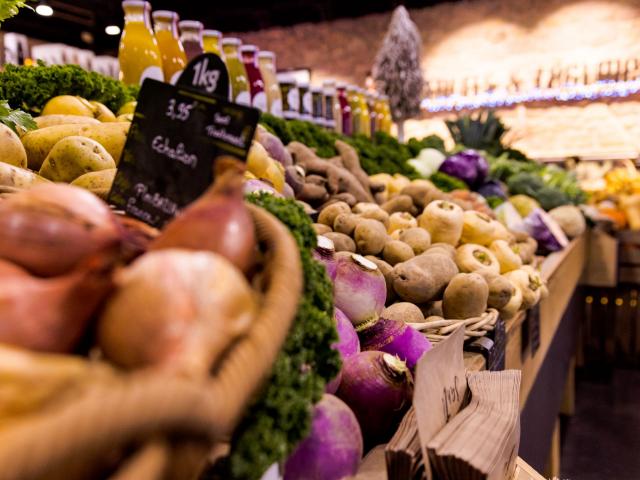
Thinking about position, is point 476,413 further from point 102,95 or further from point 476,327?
point 102,95

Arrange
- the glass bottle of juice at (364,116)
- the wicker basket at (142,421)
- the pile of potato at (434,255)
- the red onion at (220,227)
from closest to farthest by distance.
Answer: the wicker basket at (142,421), the red onion at (220,227), the pile of potato at (434,255), the glass bottle of juice at (364,116)

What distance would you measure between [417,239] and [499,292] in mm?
292

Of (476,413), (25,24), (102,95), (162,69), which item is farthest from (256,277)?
(25,24)

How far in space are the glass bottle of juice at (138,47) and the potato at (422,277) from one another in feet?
4.07

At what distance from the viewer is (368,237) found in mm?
1650

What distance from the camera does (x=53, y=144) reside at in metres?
1.43

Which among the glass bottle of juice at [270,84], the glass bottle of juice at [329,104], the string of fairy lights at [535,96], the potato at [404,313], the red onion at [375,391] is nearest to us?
the red onion at [375,391]

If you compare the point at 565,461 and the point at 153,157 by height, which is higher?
the point at 153,157

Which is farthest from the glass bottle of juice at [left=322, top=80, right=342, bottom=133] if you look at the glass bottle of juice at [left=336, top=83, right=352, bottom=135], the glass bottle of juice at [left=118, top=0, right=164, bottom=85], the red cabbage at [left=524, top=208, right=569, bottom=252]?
the red cabbage at [left=524, top=208, right=569, bottom=252]

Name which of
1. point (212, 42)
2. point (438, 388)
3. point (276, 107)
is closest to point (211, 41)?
point (212, 42)

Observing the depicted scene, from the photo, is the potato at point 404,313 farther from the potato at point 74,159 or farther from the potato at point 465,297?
the potato at point 74,159

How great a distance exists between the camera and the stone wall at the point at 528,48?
7141 mm

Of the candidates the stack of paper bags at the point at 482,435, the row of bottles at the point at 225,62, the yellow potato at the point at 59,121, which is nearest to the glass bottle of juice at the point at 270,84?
the row of bottles at the point at 225,62

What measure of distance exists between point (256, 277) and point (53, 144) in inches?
40.7
